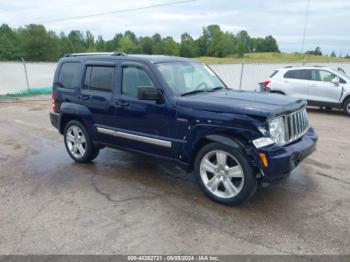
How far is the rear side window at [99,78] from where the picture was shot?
5.44 m

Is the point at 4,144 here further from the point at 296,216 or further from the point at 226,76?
the point at 226,76

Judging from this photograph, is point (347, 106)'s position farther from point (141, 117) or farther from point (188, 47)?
point (188, 47)

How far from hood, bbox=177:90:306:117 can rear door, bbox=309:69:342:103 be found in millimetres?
7809

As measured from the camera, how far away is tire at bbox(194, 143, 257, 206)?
4.07m

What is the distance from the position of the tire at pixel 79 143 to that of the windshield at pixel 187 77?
6.30 ft

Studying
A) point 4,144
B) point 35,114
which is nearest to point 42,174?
point 4,144

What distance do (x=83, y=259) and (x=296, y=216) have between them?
244 centimetres

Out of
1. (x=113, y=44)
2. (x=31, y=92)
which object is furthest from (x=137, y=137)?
(x=113, y=44)

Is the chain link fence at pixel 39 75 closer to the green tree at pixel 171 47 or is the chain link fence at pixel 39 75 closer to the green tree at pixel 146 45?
the green tree at pixel 171 47

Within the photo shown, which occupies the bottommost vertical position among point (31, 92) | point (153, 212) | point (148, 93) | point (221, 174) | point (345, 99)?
point (31, 92)

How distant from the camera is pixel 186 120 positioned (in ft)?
14.7

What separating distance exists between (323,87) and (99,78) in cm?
895

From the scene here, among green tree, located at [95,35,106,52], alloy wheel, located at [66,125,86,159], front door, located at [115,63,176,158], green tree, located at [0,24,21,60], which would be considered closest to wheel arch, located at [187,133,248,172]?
front door, located at [115,63,176,158]

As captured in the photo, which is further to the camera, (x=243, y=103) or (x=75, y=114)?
(x=75, y=114)
